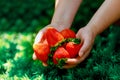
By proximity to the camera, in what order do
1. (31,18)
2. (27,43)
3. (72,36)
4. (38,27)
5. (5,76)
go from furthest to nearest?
(31,18) < (38,27) < (27,43) < (5,76) < (72,36)

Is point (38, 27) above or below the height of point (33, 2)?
below

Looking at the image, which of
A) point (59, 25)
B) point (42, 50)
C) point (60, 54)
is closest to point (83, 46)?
point (60, 54)

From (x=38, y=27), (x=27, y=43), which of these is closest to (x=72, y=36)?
(x=27, y=43)

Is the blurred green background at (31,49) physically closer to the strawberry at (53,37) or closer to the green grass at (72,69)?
the green grass at (72,69)

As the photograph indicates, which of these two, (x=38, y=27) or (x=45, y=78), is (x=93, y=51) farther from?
(x=38, y=27)

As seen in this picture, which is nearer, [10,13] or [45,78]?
[45,78]

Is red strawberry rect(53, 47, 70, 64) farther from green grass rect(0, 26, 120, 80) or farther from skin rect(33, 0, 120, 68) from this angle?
green grass rect(0, 26, 120, 80)

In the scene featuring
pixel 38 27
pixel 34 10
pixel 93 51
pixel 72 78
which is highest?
pixel 34 10

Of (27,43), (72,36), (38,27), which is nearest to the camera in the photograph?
(72,36)

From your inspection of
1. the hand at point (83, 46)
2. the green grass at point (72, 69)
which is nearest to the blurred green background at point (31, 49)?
the green grass at point (72, 69)
